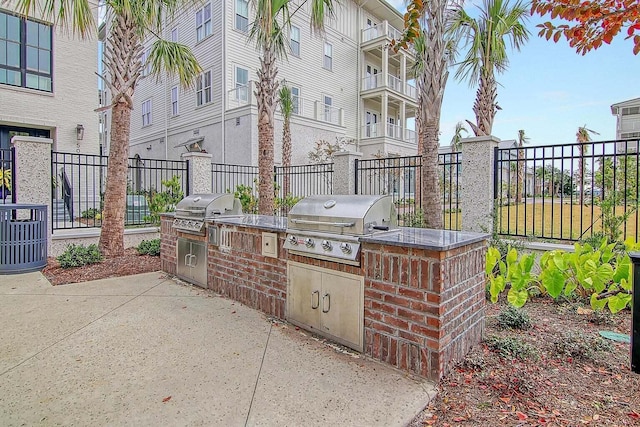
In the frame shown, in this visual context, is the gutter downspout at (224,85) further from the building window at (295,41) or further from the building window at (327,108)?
the building window at (327,108)

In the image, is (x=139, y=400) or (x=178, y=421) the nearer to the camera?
(x=178, y=421)

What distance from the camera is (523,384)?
2588 mm

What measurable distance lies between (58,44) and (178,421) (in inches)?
579

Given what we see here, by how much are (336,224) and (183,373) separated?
1744 millimetres

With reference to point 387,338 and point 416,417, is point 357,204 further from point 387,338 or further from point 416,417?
point 416,417

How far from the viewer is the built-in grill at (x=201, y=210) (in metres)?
5.10

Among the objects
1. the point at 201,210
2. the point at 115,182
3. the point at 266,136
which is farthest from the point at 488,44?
the point at 115,182

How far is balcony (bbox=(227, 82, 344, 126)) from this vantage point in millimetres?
15453

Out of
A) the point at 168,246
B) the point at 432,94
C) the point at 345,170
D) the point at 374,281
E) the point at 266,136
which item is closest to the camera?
the point at 374,281

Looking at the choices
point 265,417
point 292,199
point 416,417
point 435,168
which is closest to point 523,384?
point 416,417

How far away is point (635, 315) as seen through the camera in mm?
2291

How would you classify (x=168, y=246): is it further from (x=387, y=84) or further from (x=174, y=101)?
(x=387, y=84)

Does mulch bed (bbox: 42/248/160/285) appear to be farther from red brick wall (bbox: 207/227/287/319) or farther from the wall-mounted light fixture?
the wall-mounted light fixture

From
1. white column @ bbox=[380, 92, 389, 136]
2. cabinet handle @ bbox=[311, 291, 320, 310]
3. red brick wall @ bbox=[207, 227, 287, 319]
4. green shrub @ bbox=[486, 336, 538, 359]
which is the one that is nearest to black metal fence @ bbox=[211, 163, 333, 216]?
red brick wall @ bbox=[207, 227, 287, 319]
